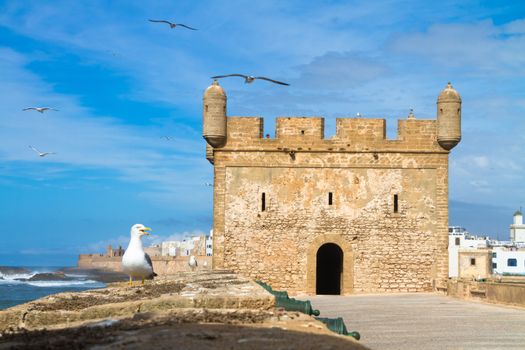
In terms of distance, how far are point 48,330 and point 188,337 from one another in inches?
71.2

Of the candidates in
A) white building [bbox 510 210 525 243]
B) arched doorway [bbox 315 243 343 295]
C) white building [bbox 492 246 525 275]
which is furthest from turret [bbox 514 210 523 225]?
arched doorway [bbox 315 243 343 295]

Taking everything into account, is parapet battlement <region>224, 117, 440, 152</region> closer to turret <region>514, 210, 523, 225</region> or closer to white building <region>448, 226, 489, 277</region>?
white building <region>448, 226, 489, 277</region>

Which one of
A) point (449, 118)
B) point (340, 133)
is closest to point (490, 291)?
point (449, 118)

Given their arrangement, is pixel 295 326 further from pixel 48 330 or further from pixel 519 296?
pixel 519 296

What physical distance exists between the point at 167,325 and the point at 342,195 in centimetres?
1721

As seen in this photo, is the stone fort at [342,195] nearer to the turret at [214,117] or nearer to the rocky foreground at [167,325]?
the turret at [214,117]

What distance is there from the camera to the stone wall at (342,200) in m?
23.2

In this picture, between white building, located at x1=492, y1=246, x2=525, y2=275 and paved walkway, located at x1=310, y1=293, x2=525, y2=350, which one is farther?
white building, located at x1=492, y1=246, x2=525, y2=275

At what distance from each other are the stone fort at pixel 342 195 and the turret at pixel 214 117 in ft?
0.11

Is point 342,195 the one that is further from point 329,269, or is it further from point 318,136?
point 329,269

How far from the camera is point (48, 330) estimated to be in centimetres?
693

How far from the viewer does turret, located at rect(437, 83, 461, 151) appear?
23.2 metres

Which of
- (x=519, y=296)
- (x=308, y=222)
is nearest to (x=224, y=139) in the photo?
(x=308, y=222)

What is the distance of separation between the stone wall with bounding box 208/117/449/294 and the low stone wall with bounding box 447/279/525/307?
1.81 meters
